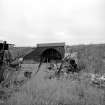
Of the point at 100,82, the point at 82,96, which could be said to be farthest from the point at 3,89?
the point at 100,82

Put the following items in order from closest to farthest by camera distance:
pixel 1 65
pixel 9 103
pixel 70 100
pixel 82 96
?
pixel 9 103 → pixel 70 100 → pixel 82 96 → pixel 1 65

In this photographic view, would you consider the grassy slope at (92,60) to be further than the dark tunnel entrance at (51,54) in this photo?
No

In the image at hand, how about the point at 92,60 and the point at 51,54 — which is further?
the point at 51,54

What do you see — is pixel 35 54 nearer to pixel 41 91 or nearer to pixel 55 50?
pixel 55 50

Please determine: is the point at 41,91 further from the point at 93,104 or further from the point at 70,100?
the point at 93,104

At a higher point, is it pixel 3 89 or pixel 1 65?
pixel 1 65

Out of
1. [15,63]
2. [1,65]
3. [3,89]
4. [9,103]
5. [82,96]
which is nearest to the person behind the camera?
[9,103]

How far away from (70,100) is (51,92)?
900 millimetres

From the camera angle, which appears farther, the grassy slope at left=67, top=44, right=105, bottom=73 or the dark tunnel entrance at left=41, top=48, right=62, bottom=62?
the dark tunnel entrance at left=41, top=48, right=62, bottom=62

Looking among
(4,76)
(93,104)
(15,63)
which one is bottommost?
(93,104)

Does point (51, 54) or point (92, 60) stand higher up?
point (51, 54)

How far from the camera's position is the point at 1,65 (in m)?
5.46

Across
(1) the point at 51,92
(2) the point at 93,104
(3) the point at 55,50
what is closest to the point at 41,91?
(1) the point at 51,92

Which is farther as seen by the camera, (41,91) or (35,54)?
(35,54)
